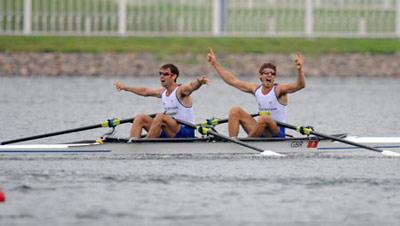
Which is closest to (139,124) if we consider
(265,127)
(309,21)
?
(265,127)

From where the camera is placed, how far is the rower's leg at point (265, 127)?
2231 cm

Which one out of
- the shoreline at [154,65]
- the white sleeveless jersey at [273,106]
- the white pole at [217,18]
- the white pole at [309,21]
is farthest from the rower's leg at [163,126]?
the white pole at [309,21]

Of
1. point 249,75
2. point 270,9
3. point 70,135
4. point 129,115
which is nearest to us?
point 70,135

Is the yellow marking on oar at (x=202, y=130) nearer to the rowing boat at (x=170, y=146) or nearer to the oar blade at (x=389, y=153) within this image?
the rowing boat at (x=170, y=146)

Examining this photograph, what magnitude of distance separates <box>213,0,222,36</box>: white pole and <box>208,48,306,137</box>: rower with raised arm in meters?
20.0

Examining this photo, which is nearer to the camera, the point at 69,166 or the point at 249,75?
the point at 69,166

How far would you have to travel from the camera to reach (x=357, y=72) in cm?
4116

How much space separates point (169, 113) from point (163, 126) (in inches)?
17.8

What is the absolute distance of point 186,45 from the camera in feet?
136

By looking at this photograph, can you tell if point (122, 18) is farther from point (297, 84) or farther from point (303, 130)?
point (303, 130)

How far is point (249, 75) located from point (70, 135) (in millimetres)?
14172

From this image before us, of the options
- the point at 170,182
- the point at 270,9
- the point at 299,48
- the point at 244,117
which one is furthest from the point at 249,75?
the point at 170,182

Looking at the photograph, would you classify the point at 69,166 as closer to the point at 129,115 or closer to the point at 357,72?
the point at 129,115

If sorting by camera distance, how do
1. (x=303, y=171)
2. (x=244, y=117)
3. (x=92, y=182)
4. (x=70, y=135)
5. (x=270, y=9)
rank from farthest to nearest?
(x=270, y=9)
(x=70, y=135)
(x=244, y=117)
(x=303, y=171)
(x=92, y=182)
